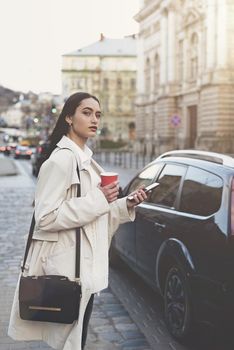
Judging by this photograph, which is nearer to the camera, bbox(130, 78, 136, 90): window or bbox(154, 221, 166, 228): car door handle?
bbox(154, 221, 166, 228): car door handle

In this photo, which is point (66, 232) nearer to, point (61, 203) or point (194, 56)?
point (61, 203)

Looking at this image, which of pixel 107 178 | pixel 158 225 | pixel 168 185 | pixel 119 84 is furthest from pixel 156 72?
pixel 107 178

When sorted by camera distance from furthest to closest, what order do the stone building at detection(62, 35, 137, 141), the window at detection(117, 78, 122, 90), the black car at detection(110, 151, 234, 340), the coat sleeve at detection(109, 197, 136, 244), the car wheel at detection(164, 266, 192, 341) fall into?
1. the window at detection(117, 78, 122, 90)
2. the stone building at detection(62, 35, 137, 141)
3. the car wheel at detection(164, 266, 192, 341)
4. the black car at detection(110, 151, 234, 340)
5. the coat sleeve at detection(109, 197, 136, 244)

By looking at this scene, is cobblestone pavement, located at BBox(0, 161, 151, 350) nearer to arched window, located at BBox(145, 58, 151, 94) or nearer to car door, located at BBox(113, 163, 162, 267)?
car door, located at BBox(113, 163, 162, 267)

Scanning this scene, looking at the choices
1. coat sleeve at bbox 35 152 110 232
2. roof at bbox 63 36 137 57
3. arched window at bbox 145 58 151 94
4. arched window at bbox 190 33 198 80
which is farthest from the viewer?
roof at bbox 63 36 137 57

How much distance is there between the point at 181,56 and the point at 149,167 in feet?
155

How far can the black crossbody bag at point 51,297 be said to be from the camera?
2.87 m

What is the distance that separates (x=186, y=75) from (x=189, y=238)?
4677 cm

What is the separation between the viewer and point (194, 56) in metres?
48.9

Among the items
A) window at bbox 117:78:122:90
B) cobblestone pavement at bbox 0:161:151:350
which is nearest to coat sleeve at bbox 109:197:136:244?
cobblestone pavement at bbox 0:161:151:350

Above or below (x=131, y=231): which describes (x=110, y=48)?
above

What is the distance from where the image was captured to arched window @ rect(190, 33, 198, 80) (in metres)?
48.5

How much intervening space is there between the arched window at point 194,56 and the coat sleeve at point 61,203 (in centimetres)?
4650

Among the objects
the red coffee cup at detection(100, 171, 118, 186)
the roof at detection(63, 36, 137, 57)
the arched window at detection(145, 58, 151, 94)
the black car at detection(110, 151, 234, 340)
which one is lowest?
the black car at detection(110, 151, 234, 340)
